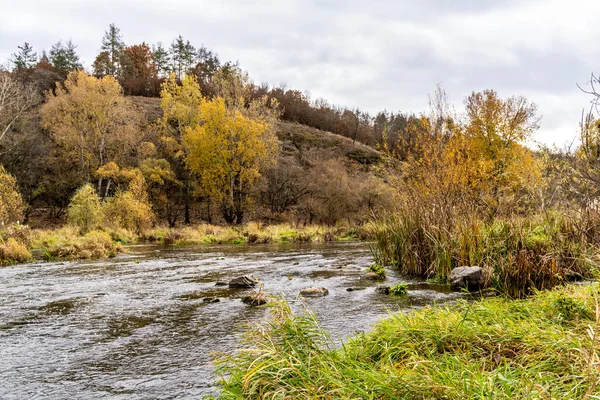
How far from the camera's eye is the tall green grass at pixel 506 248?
911 cm

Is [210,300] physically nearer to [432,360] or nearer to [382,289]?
[382,289]

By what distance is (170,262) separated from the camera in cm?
1772

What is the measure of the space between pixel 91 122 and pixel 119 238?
16.4 metres

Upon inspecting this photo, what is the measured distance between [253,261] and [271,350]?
14.1 meters

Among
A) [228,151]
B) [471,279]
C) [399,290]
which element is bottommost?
[399,290]

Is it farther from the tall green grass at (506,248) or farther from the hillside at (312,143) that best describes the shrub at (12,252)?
the hillside at (312,143)

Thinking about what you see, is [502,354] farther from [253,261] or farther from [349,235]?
[349,235]

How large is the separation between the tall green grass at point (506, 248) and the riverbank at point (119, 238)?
13.9m

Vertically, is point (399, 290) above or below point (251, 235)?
above

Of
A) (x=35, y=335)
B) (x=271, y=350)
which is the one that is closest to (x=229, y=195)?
(x=35, y=335)

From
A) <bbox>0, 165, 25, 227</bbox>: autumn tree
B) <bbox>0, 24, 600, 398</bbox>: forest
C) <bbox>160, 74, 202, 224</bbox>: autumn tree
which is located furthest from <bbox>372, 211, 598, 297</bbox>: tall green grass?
<bbox>160, 74, 202, 224</bbox>: autumn tree

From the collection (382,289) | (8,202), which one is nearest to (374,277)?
(382,289)

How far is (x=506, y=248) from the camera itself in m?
10.4

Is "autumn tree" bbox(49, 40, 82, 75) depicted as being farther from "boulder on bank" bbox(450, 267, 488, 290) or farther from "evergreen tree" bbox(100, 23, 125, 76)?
"boulder on bank" bbox(450, 267, 488, 290)
